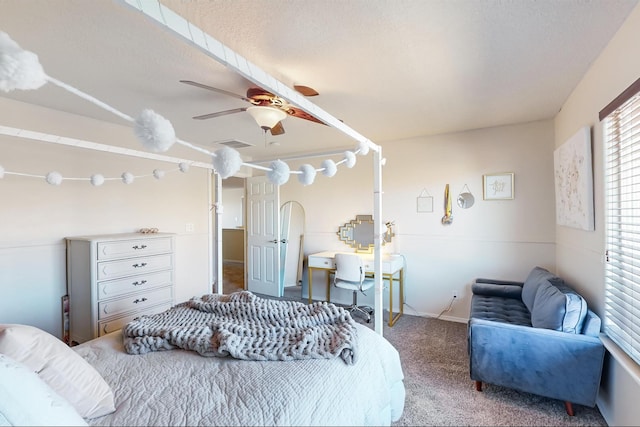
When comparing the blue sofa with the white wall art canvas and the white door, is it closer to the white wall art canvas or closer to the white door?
the white wall art canvas

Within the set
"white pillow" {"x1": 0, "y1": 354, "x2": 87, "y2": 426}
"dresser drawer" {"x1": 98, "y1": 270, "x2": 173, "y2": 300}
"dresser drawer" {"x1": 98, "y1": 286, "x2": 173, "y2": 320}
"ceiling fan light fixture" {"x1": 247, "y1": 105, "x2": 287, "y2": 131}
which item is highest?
"ceiling fan light fixture" {"x1": 247, "y1": 105, "x2": 287, "y2": 131}

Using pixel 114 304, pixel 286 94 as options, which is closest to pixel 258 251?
pixel 114 304

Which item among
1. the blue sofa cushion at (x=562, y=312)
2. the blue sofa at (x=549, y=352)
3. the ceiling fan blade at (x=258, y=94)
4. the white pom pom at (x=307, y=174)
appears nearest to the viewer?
the white pom pom at (x=307, y=174)

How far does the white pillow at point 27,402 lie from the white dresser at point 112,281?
1.84m

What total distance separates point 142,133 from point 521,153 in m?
3.64

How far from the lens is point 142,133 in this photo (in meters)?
1.04

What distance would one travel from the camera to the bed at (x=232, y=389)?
1.11 m

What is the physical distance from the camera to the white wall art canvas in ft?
6.95

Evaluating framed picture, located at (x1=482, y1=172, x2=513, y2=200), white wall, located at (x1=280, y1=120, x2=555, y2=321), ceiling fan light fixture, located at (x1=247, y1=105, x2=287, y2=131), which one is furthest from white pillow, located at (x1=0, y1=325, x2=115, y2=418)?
framed picture, located at (x1=482, y1=172, x2=513, y2=200)

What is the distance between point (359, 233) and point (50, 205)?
→ 334 centimetres

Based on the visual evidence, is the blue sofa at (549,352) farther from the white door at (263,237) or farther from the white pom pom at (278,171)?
the white door at (263,237)

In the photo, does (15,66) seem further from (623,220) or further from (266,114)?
(623,220)

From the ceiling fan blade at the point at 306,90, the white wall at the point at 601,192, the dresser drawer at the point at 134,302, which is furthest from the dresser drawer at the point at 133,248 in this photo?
the white wall at the point at 601,192

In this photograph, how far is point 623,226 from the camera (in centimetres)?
177
